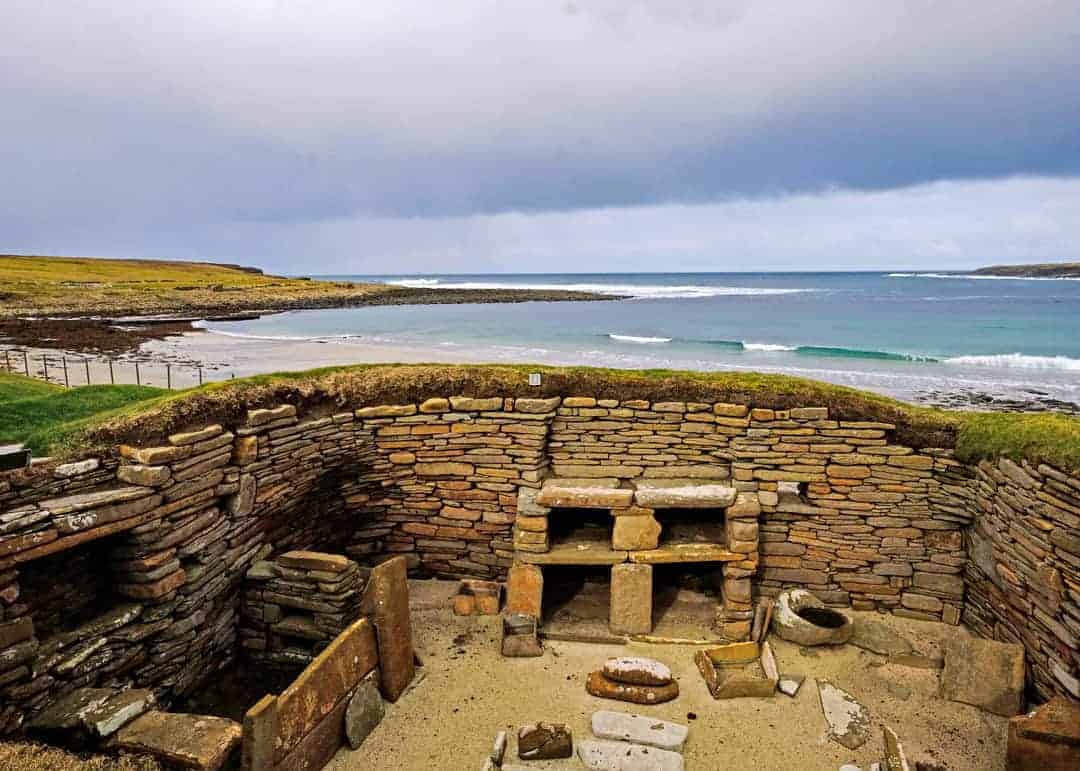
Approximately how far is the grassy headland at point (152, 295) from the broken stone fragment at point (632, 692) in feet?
152

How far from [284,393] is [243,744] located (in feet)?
14.2

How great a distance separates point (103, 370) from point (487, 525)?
20756 millimetres

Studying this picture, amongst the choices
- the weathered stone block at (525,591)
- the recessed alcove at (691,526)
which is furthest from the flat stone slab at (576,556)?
the recessed alcove at (691,526)

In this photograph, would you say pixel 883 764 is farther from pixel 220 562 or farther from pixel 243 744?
pixel 220 562

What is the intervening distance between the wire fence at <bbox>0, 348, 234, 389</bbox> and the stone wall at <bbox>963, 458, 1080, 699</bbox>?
19.6 meters

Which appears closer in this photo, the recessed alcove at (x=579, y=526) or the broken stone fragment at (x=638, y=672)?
the broken stone fragment at (x=638, y=672)

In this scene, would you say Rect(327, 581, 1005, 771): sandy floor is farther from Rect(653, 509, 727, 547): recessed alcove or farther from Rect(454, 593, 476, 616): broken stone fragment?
Rect(653, 509, 727, 547): recessed alcove

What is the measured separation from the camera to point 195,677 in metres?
6.41

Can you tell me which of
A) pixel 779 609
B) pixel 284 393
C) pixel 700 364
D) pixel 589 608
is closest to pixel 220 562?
pixel 284 393

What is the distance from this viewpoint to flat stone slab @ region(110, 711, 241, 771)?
4402 mm

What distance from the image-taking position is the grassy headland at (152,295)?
46.2 meters

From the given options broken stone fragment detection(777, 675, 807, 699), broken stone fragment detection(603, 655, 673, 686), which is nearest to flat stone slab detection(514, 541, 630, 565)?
broken stone fragment detection(603, 655, 673, 686)

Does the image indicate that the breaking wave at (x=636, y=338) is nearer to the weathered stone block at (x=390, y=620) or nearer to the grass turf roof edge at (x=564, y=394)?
the grass turf roof edge at (x=564, y=394)

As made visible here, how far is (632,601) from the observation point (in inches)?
283
